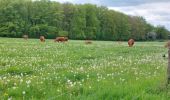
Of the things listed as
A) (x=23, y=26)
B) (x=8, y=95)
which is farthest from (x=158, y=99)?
(x=23, y=26)

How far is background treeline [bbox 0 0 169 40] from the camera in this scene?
126438 millimetres

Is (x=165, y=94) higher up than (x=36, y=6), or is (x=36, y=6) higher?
(x=36, y=6)

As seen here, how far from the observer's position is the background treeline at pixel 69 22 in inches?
4978

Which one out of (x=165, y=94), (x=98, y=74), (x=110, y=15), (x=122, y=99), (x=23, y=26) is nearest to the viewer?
(x=122, y=99)

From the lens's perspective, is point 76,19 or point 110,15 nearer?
point 76,19

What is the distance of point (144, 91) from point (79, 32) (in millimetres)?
126636

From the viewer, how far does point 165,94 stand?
9703 mm

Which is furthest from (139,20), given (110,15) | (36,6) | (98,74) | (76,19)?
(98,74)

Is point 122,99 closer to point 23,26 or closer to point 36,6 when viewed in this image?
point 23,26

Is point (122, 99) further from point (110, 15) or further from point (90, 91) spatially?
point (110, 15)

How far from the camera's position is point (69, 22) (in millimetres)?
141000

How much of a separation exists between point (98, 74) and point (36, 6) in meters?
125

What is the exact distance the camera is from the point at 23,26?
12644 centimetres

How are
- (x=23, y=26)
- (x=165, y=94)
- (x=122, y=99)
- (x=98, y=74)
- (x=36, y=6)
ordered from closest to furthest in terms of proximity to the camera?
(x=122, y=99) < (x=165, y=94) < (x=98, y=74) < (x=23, y=26) < (x=36, y=6)
